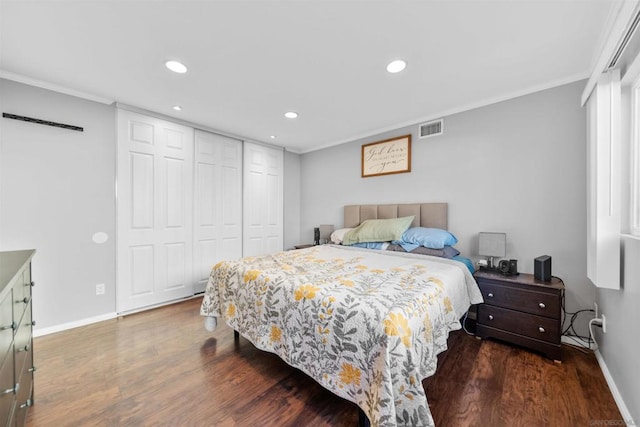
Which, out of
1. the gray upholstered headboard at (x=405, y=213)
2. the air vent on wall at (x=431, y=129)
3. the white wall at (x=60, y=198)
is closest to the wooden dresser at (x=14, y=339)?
the white wall at (x=60, y=198)

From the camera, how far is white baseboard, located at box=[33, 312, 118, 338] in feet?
7.58

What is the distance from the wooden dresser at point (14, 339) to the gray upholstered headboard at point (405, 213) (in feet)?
10.5

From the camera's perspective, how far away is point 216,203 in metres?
3.57

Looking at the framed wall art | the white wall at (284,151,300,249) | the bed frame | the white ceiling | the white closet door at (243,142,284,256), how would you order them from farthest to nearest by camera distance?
the white wall at (284,151,300,249), the white closet door at (243,142,284,256), the framed wall art, the bed frame, the white ceiling

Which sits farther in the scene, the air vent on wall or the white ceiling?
the air vent on wall

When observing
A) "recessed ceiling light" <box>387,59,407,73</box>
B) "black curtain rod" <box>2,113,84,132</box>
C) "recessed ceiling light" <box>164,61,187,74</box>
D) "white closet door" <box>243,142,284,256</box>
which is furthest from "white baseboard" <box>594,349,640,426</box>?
A: "black curtain rod" <box>2,113,84,132</box>

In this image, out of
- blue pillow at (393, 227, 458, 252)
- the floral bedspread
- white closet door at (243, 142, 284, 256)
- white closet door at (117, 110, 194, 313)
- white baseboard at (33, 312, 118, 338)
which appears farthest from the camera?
white closet door at (243, 142, 284, 256)

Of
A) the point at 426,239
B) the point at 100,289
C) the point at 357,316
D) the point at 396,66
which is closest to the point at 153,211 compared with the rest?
the point at 100,289

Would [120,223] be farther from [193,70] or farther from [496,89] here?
Result: [496,89]

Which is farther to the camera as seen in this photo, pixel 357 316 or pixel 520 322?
pixel 520 322

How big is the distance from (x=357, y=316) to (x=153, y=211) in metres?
2.87

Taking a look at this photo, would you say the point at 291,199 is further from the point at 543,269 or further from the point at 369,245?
the point at 543,269

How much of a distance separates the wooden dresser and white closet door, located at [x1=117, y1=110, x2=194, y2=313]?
1448mm

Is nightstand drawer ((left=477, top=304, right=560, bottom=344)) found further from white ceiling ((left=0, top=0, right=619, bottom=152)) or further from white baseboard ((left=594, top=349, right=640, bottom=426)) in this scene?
white ceiling ((left=0, top=0, right=619, bottom=152))
